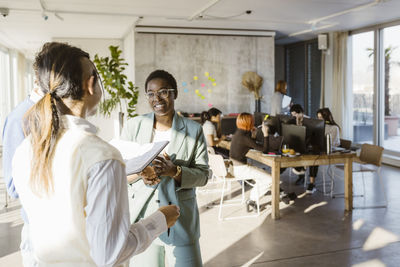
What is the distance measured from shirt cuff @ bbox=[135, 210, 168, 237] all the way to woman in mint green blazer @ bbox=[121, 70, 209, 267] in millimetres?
616

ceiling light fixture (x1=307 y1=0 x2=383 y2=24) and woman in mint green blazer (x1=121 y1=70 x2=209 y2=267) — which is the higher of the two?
ceiling light fixture (x1=307 y1=0 x2=383 y2=24)

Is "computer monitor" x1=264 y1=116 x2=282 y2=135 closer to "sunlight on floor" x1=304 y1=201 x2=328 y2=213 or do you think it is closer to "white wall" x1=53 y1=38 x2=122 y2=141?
"sunlight on floor" x1=304 y1=201 x2=328 y2=213

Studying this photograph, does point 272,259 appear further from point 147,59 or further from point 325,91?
point 325,91

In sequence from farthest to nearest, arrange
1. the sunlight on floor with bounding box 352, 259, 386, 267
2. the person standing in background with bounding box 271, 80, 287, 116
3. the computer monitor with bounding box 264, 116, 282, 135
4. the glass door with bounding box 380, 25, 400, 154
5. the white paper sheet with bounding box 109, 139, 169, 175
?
the glass door with bounding box 380, 25, 400, 154, the person standing in background with bounding box 271, 80, 287, 116, the computer monitor with bounding box 264, 116, 282, 135, the sunlight on floor with bounding box 352, 259, 386, 267, the white paper sheet with bounding box 109, 139, 169, 175

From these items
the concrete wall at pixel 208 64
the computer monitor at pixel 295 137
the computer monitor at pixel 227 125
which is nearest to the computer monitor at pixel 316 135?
the computer monitor at pixel 295 137

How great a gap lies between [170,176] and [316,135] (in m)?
3.84

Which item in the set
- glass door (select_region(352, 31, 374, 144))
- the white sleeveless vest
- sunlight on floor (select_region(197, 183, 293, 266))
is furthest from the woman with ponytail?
glass door (select_region(352, 31, 374, 144))

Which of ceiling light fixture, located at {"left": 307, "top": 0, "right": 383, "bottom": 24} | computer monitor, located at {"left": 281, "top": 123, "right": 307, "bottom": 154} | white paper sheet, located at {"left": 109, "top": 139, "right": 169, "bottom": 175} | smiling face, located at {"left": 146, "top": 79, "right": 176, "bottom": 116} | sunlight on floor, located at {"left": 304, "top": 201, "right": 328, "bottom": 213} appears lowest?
sunlight on floor, located at {"left": 304, "top": 201, "right": 328, "bottom": 213}

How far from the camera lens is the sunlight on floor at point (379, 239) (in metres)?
4.05

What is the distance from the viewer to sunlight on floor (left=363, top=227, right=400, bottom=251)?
160 inches

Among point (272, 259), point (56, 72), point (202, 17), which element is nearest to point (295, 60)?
point (202, 17)

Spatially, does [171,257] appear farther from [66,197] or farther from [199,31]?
[199,31]

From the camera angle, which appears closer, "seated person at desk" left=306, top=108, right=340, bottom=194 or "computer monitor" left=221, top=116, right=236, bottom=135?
"seated person at desk" left=306, top=108, right=340, bottom=194

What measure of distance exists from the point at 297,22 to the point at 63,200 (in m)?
9.07
